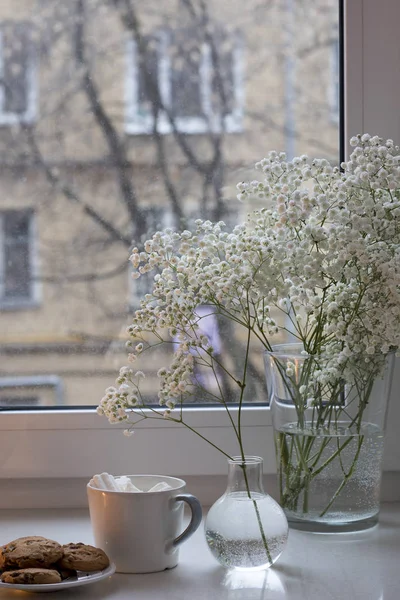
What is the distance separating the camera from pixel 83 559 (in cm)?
83

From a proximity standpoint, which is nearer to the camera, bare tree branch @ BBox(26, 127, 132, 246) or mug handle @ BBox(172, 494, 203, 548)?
mug handle @ BBox(172, 494, 203, 548)

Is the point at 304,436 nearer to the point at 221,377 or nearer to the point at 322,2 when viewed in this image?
the point at 221,377

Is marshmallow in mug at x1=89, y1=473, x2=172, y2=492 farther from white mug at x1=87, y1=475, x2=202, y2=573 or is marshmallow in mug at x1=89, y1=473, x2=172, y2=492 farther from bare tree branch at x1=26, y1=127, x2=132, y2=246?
bare tree branch at x1=26, y1=127, x2=132, y2=246

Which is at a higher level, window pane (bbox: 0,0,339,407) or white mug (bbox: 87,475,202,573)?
window pane (bbox: 0,0,339,407)

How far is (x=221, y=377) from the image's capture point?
1266mm

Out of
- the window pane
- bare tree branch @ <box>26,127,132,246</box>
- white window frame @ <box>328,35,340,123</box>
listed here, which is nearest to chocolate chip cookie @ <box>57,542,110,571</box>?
the window pane

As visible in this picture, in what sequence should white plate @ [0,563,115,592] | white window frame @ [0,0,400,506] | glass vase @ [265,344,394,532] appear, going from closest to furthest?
white plate @ [0,563,115,592] → glass vase @ [265,344,394,532] → white window frame @ [0,0,400,506]

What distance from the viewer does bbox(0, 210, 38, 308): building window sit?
127 cm

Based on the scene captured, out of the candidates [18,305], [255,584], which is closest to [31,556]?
[255,584]

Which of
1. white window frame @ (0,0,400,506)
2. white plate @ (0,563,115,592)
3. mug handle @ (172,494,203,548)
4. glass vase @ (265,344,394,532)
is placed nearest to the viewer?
white plate @ (0,563,115,592)

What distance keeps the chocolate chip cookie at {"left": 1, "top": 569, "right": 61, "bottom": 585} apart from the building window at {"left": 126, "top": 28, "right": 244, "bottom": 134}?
734mm

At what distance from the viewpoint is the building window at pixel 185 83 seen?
50.5 inches

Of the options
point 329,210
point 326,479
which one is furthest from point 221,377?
point 329,210

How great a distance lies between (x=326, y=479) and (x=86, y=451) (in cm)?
39
